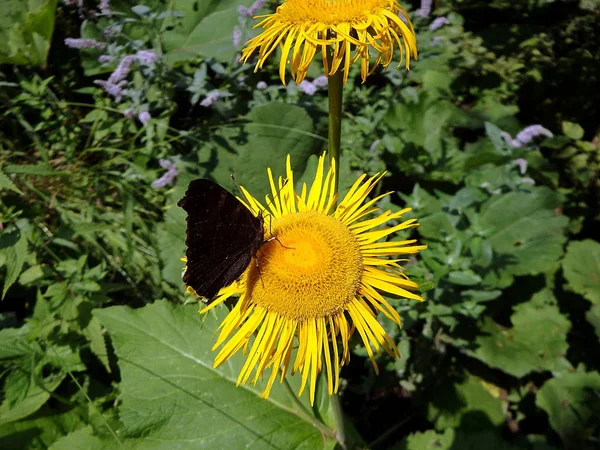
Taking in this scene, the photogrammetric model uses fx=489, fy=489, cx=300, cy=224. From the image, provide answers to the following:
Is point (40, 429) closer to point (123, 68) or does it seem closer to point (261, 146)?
point (261, 146)

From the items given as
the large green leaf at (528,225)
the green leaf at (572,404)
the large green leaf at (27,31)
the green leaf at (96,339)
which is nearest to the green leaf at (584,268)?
the large green leaf at (528,225)

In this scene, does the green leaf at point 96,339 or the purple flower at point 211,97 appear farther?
the purple flower at point 211,97

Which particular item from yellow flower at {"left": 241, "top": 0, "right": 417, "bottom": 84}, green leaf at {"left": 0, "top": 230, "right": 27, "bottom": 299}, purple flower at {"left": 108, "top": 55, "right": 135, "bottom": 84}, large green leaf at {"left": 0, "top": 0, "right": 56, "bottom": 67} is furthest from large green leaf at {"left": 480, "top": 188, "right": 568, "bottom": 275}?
large green leaf at {"left": 0, "top": 0, "right": 56, "bottom": 67}

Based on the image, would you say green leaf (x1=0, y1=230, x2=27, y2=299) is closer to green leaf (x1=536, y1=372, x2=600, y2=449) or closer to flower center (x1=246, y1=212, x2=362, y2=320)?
flower center (x1=246, y1=212, x2=362, y2=320)

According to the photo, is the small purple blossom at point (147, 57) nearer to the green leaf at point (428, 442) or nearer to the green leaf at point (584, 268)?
the green leaf at point (428, 442)

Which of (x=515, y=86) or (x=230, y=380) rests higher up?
(x=515, y=86)

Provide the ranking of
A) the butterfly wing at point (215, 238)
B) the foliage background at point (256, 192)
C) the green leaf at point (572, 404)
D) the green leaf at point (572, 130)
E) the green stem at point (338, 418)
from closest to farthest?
the butterfly wing at point (215, 238)
the green stem at point (338, 418)
the foliage background at point (256, 192)
the green leaf at point (572, 404)
the green leaf at point (572, 130)

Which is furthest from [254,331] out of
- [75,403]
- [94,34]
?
[94,34]

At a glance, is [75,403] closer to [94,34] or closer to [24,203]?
[24,203]
